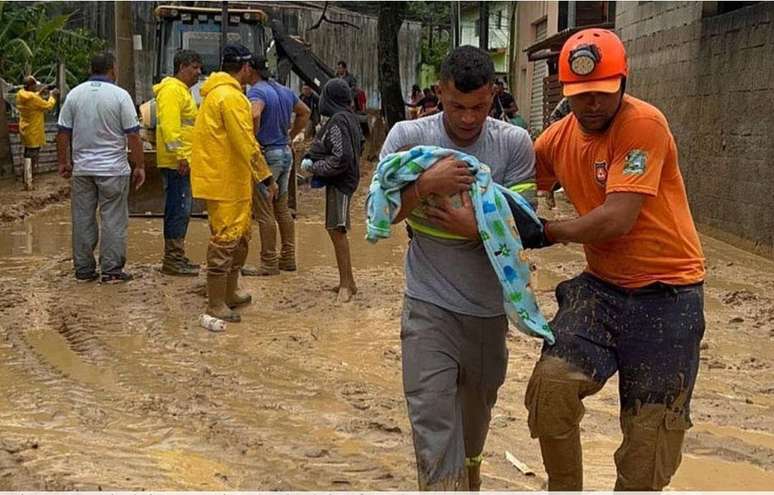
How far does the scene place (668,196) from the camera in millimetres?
3441

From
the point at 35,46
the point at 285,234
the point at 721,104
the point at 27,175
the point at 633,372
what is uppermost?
the point at 35,46

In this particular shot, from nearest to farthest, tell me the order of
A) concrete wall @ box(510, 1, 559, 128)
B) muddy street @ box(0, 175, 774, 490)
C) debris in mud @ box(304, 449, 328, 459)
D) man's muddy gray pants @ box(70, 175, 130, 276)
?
muddy street @ box(0, 175, 774, 490) → debris in mud @ box(304, 449, 328, 459) → man's muddy gray pants @ box(70, 175, 130, 276) → concrete wall @ box(510, 1, 559, 128)

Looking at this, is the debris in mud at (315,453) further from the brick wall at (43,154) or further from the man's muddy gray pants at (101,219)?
the brick wall at (43,154)

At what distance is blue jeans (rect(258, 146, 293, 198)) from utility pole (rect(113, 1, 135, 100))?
27.9ft

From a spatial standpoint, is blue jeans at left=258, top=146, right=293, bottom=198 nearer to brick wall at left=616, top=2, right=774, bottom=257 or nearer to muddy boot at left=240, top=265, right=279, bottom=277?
muddy boot at left=240, top=265, right=279, bottom=277

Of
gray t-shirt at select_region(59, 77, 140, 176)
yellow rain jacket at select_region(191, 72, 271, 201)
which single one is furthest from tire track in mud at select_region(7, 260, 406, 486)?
gray t-shirt at select_region(59, 77, 140, 176)

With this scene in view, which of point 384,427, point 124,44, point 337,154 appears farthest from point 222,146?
point 124,44

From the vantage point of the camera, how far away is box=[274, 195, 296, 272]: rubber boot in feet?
30.2

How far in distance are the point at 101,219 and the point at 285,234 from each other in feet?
5.46

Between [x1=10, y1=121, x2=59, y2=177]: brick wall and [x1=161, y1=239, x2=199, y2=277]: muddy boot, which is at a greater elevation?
[x1=10, y1=121, x2=59, y2=177]: brick wall

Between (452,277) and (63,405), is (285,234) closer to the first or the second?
(63,405)

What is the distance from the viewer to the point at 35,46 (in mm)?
20859

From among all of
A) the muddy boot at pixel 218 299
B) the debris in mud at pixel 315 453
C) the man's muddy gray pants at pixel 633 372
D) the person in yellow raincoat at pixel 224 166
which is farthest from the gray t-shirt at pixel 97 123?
the man's muddy gray pants at pixel 633 372

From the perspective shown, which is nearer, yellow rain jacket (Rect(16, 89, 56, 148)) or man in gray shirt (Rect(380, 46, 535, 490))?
man in gray shirt (Rect(380, 46, 535, 490))
